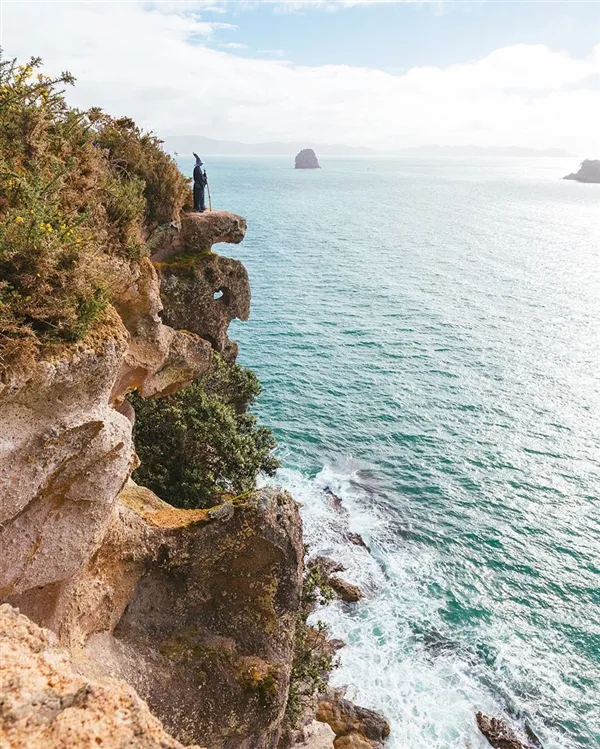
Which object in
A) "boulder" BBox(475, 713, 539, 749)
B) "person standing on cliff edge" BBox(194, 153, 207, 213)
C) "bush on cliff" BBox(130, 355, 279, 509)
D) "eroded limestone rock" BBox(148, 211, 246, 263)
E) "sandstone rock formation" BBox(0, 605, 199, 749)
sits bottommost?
"boulder" BBox(475, 713, 539, 749)

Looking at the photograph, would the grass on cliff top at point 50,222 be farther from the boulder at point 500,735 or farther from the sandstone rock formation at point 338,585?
the boulder at point 500,735

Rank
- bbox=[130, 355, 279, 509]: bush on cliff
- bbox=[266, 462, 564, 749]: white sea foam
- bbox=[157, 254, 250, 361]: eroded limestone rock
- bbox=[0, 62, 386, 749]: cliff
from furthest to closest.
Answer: bbox=[157, 254, 250, 361]: eroded limestone rock, bbox=[130, 355, 279, 509]: bush on cliff, bbox=[266, 462, 564, 749]: white sea foam, bbox=[0, 62, 386, 749]: cliff

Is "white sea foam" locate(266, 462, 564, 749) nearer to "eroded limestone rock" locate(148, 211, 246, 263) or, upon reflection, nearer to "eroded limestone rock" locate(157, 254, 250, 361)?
"eroded limestone rock" locate(157, 254, 250, 361)

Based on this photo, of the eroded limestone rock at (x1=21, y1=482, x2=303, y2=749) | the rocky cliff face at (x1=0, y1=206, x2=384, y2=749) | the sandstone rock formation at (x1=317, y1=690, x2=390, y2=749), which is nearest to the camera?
the rocky cliff face at (x1=0, y1=206, x2=384, y2=749)

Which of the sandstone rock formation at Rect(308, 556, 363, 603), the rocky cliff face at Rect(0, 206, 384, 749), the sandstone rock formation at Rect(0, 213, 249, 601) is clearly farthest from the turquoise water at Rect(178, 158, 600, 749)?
the sandstone rock formation at Rect(0, 213, 249, 601)

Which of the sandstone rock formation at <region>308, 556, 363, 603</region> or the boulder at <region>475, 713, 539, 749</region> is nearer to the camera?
the boulder at <region>475, 713, 539, 749</region>

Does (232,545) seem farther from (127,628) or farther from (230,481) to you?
(230,481)

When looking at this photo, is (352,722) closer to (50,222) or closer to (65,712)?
(65,712)
